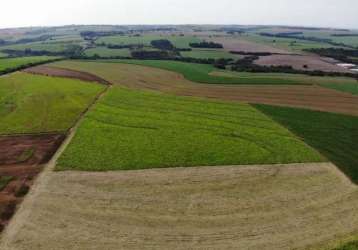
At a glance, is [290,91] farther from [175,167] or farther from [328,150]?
[175,167]

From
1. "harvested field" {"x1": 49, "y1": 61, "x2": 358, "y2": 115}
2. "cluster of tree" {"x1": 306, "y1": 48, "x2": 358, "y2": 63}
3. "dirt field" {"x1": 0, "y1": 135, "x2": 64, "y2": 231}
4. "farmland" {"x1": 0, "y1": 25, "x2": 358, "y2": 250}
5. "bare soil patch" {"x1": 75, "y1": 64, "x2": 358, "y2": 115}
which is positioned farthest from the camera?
"cluster of tree" {"x1": 306, "y1": 48, "x2": 358, "y2": 63}

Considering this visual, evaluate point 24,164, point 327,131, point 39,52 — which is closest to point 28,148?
point 24,164

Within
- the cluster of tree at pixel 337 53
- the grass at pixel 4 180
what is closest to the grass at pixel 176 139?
the grass at pixel 4 180

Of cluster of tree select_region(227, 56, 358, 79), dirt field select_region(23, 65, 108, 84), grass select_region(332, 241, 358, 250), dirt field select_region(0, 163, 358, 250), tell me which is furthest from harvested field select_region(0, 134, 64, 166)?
cluster of tree select_region(227, 56, 358, 79)

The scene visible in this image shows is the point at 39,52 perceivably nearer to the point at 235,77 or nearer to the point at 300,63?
the point at 235,77

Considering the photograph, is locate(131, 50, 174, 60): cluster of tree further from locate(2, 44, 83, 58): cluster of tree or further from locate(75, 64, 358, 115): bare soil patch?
locate(75, 64, 358, 115): bare soil patch

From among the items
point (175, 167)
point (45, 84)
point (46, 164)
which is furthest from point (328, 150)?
point (45, 84)
